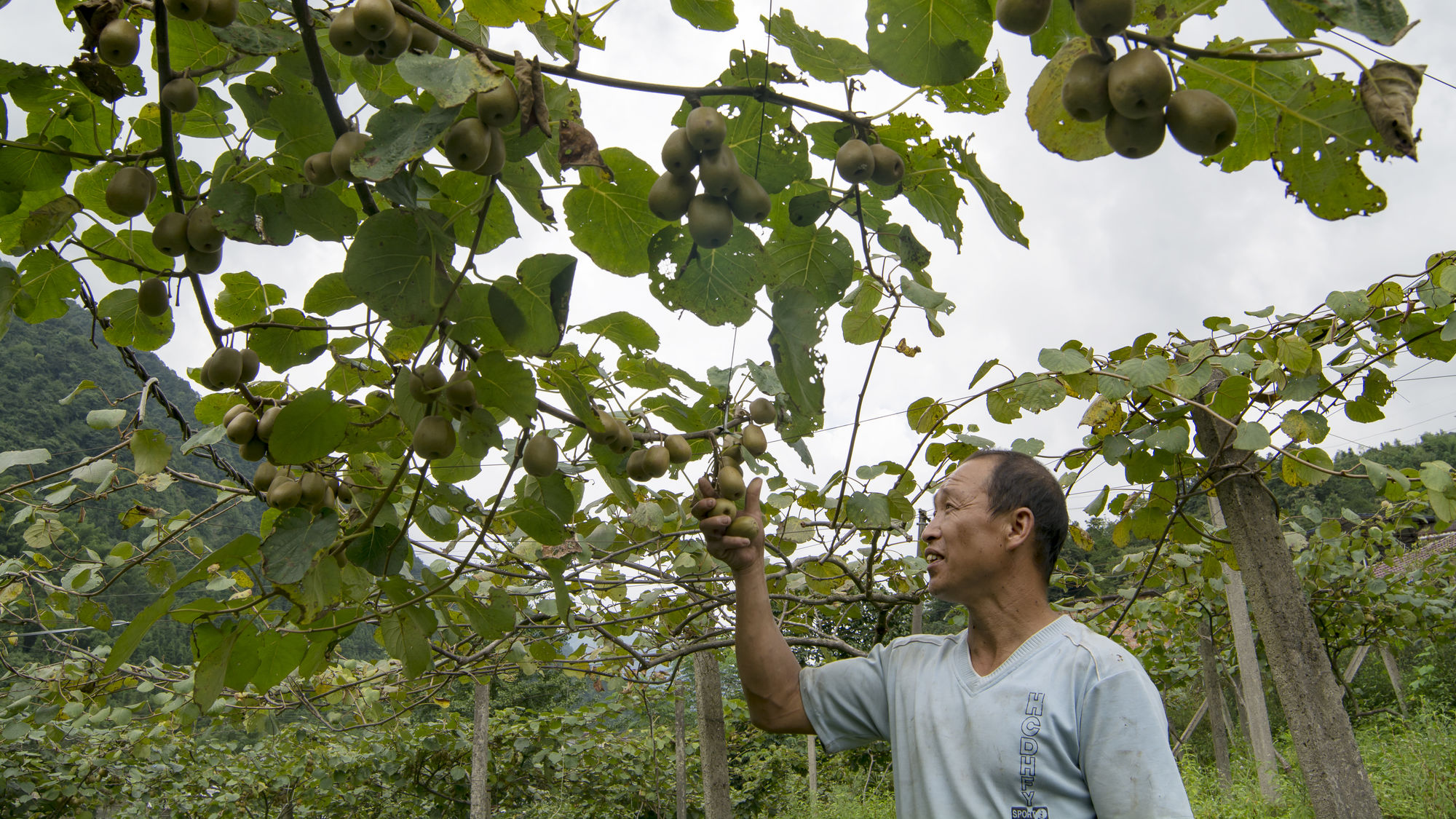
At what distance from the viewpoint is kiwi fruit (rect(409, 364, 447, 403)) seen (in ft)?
3.79

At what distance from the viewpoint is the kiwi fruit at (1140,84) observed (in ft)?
2.15

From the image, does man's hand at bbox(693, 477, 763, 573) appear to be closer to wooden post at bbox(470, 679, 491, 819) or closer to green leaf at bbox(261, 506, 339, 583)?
green leaf at bbox(261, 506, 339, 583)

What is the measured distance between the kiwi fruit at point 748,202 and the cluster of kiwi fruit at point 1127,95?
34 cm

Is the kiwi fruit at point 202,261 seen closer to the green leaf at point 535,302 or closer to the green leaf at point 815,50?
the green leaf at point 535,302

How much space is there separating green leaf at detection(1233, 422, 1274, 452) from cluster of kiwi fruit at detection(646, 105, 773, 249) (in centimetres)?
206

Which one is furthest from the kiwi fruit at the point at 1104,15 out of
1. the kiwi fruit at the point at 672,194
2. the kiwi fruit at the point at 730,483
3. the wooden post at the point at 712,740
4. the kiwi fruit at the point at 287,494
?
the wooden post at the point at 712,740

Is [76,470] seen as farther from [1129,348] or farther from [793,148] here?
[1129,348]

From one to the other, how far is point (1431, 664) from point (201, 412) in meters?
13.2

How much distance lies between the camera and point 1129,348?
9.32 feet

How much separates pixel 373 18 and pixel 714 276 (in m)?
0.49

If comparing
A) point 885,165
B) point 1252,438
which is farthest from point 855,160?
point 1252,438

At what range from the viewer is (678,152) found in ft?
3.05

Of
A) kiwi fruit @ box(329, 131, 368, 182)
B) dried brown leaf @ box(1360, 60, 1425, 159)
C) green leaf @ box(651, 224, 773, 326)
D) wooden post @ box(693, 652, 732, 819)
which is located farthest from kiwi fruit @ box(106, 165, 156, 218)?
wooden post @ box(693, 652, 732, 819)

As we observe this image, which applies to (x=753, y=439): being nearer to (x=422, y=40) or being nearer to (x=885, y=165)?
(x=885, y=165)
